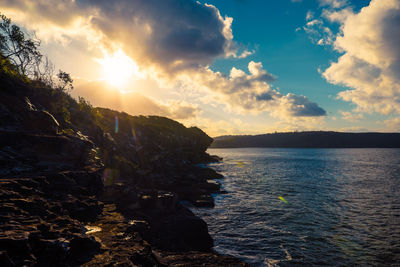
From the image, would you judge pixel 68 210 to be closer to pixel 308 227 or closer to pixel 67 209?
pixel 67 209

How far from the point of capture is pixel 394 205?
3020 centimetres

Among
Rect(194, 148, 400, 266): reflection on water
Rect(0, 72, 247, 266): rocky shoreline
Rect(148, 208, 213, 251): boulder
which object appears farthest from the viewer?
Rect(194, 148, 400, 266): reflection on water

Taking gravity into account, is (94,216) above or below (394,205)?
above

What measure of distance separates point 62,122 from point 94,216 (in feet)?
61.3

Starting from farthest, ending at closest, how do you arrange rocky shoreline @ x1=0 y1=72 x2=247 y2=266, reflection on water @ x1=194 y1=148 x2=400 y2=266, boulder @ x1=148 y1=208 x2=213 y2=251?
reflection on water @ x1=194 y1=148 x2=400 y2=266
boulder @ x1=148 y1=208 x2=213 y2=251
rocky shoreline @ x1=0 y1=72 x2=247 y2=266

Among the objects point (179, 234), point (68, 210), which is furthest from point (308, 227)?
point (68, 210)

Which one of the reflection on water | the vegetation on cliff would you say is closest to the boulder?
the vegetation on cliff

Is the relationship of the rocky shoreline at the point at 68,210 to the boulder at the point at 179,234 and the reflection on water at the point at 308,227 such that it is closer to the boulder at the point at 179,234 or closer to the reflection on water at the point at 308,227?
the boulder at the point at 179,234

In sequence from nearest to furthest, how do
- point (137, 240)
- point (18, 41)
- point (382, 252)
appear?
point (137, 240) < point (382, 252) < point (18, 41)

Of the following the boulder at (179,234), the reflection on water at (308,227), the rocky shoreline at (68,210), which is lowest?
the reflection on water at (308,227)

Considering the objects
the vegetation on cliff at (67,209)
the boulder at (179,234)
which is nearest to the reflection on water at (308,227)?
the boulder at (179,234)

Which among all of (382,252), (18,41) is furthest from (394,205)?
(18,41)

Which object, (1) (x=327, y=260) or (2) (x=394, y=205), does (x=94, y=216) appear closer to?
(1) (x=327, y=260)

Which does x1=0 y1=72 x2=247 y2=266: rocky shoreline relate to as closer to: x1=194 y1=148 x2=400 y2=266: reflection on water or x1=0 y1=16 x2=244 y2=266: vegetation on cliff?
x1=0 y1=16 x2=244 y2=266: vegetation on cliff
